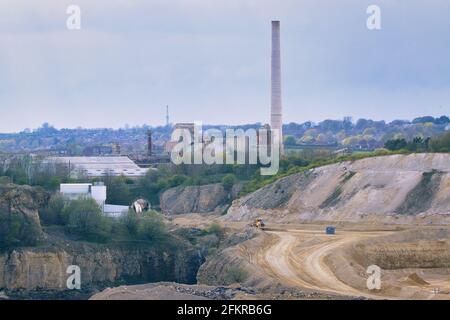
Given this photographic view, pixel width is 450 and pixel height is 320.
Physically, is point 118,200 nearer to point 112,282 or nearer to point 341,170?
point 341,170

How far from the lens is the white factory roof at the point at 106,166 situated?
98.1 m

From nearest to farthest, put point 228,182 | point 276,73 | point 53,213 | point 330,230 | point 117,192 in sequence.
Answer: point 330,230 < point 53,213 < point 117,192 < point 228,182 < point 276,73

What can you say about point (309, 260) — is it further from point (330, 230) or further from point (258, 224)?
point (258, 224)

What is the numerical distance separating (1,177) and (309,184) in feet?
53.1

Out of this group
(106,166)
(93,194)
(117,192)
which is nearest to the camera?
(93,194)

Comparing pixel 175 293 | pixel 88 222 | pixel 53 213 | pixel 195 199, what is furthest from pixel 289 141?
pixel 175 293

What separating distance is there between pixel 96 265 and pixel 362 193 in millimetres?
15785

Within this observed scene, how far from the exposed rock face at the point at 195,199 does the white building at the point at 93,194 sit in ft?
31.1

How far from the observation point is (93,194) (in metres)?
71.1

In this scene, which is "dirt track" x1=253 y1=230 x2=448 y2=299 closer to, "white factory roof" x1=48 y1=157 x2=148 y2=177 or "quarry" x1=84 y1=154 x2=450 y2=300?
"quarry" x1=84 y1=154 x2=450 y2=300

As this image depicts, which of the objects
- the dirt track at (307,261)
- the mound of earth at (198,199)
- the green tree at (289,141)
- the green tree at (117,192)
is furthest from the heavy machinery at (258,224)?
the green tree at (289,141)

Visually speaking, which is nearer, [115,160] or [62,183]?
[62,183]
